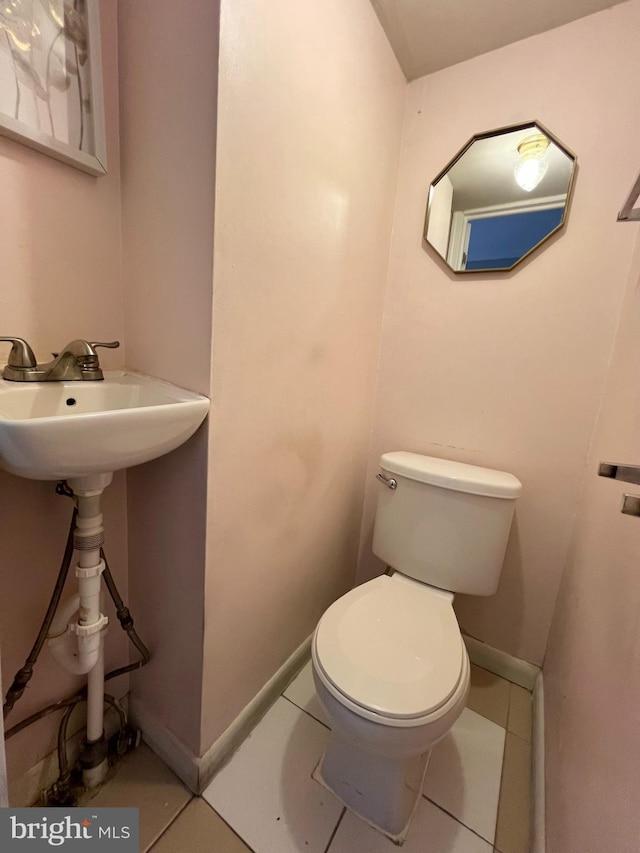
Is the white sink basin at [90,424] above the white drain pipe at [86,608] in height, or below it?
above

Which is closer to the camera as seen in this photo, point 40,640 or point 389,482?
point 40,640

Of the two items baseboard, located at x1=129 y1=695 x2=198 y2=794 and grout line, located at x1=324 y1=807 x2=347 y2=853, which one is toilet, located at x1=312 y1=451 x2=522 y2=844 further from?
baseboard, located at x1=129 y1=695 x2=198 y2=794

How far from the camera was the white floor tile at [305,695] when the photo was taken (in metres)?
1.11

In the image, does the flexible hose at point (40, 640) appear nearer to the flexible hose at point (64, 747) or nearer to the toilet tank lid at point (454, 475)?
the flexible hose at point (64, 747)

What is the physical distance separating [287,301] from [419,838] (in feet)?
4.44

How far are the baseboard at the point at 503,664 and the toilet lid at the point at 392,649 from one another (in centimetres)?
45

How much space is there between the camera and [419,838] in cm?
83

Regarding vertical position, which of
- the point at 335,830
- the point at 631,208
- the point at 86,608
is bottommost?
the point at 335,830

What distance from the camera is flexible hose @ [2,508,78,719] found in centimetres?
72

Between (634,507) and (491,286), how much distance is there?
94cm

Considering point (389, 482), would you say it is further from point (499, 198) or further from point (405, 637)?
point (499, 198)

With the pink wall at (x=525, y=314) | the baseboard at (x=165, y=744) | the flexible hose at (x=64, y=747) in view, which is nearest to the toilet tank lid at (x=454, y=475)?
the pink wall at (x=525, y=314)

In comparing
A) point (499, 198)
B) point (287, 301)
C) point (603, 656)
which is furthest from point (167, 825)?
point (499, 198)

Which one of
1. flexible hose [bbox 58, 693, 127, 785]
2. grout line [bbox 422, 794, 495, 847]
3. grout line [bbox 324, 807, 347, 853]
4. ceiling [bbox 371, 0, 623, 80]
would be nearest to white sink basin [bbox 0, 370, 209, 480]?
flexible hose [bbox 58, 693, 127, 785]
